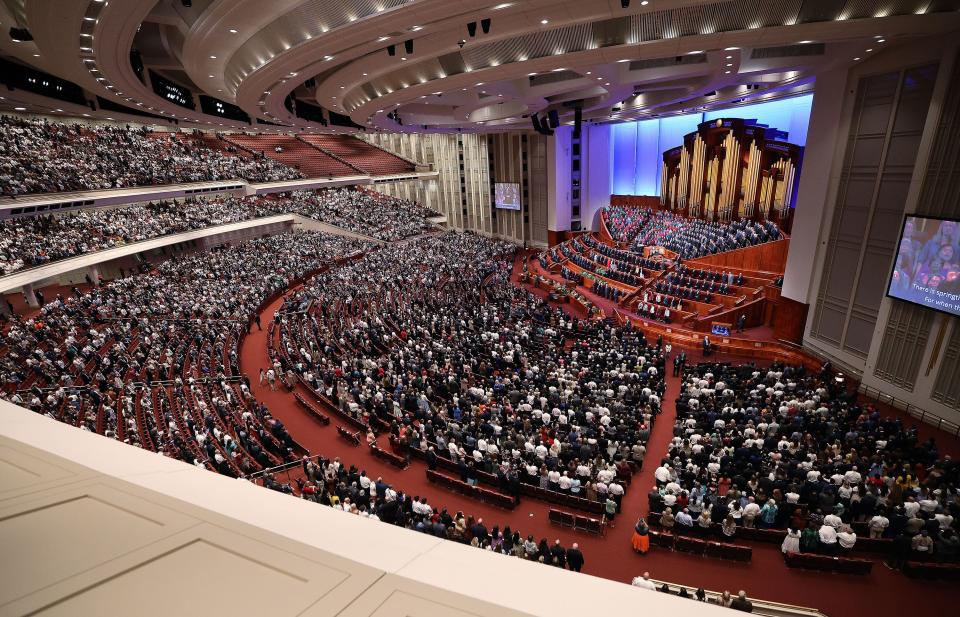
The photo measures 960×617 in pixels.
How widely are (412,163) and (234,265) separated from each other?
985 inches

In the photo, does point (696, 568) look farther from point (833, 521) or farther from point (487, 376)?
point (487, 376)

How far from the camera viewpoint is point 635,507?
7.94 metres

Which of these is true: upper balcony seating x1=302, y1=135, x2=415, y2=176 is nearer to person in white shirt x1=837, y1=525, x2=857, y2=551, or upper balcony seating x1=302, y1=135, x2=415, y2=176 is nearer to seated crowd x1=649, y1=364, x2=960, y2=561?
seated crowd x1=649, y1=364, x2=960, y2=561

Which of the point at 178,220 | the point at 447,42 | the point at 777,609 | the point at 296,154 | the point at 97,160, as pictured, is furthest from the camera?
the point at 296,154

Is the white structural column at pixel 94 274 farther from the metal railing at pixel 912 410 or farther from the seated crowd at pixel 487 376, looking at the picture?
the metal railing at pixel 912 410

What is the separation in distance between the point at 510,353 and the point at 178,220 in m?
24.3

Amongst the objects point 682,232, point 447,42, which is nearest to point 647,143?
point 682,232

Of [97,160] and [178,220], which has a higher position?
[97,160]

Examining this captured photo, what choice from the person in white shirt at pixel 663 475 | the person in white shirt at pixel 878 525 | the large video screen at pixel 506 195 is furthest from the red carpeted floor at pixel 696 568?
the large video screen at pixel 506 195

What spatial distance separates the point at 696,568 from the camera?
6.66 meters

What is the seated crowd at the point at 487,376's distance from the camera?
8.79m

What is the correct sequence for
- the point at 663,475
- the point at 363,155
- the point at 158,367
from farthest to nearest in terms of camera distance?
the point at 363,155
the point at 158,367
the point at 663,475

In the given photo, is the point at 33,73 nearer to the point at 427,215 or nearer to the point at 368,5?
the point at 368,5

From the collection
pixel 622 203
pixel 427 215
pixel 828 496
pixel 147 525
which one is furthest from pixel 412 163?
pixel 147 525
